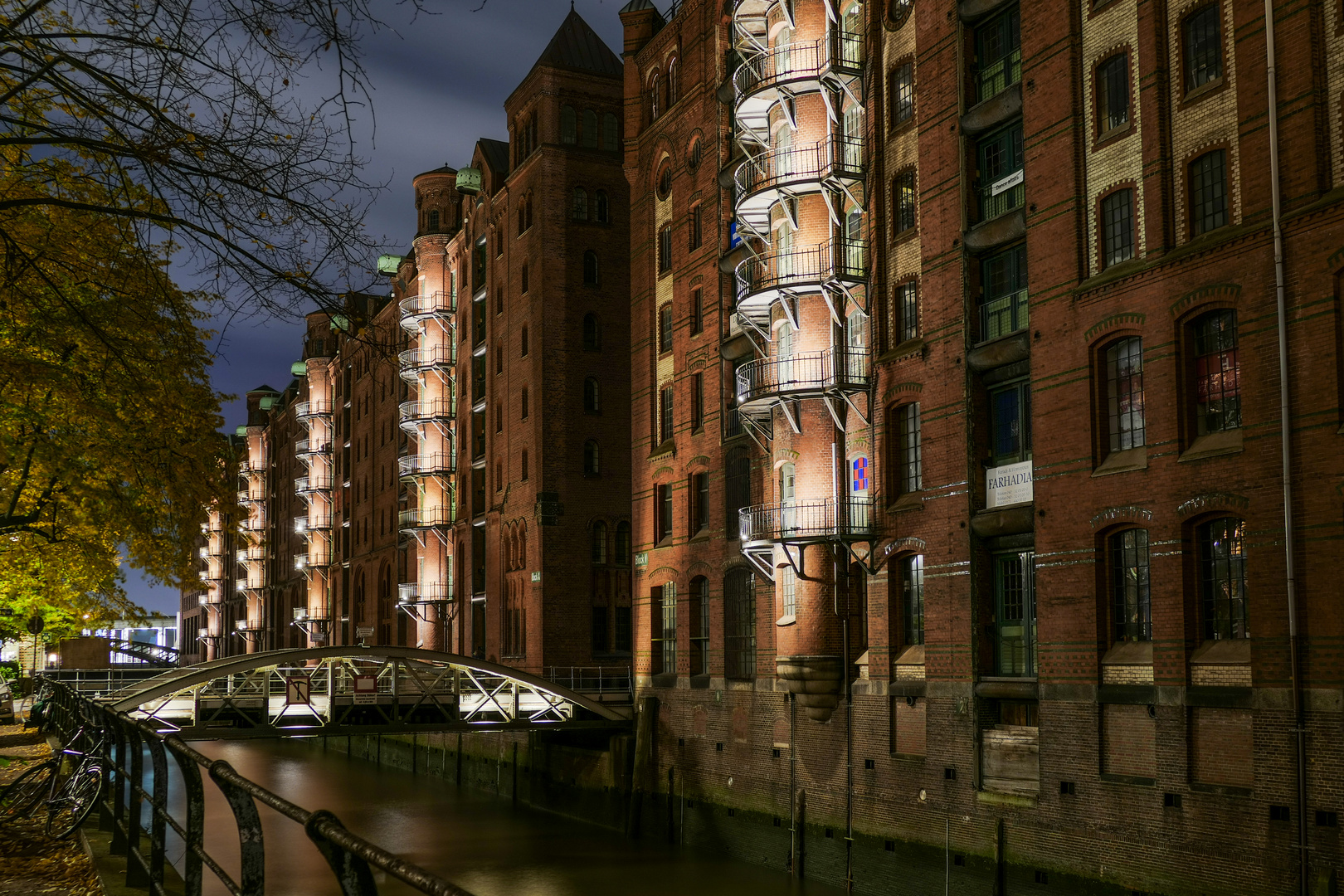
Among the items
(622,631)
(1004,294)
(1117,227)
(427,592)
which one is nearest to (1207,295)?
(1117,227)

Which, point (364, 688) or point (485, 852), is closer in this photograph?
point (485, 852)

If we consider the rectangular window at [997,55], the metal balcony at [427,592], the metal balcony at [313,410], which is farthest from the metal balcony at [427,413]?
the rectangular window at [997,55]

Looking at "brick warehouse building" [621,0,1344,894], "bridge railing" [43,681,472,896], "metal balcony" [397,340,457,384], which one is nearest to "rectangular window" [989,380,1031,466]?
"brick warehouse building" [621,0,1344,894]

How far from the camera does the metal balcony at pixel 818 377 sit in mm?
28438

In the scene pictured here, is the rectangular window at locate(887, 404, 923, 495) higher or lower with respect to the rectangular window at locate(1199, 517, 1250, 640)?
higher

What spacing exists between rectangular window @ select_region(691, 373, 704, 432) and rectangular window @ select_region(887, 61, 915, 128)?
10.3m

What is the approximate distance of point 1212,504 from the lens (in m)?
20.0

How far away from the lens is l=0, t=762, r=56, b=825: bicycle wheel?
14.0 metres

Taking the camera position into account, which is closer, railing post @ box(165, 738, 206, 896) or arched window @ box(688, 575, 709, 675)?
railing post @ box(165, 738, 206, 896)

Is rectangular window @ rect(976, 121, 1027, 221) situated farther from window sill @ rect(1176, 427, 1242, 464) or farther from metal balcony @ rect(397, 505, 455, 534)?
metal balcony @ rect(397, 505, 455, 534)

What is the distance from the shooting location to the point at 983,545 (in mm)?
25359

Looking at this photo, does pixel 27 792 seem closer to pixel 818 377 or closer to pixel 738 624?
pixel 818 377

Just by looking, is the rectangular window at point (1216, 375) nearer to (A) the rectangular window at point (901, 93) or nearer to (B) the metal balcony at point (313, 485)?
(A) the rectangular window at point (901, 93)

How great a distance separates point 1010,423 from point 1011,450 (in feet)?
1.69
